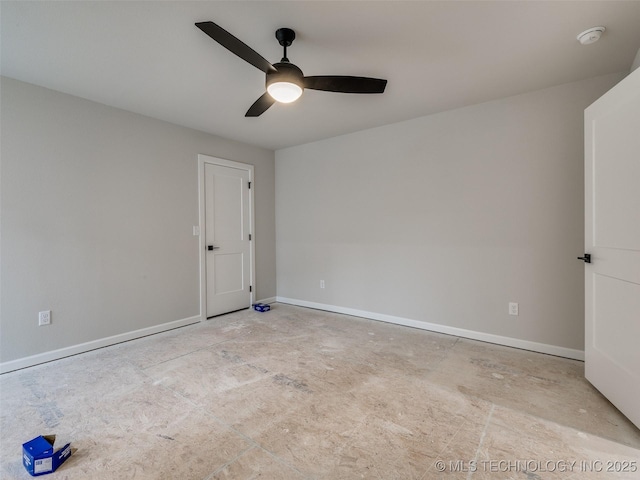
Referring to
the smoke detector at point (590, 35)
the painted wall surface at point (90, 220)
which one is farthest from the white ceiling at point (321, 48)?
the painted wall surface at point (90, 220)

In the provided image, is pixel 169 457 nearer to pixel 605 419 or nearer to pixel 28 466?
pixel 28 466

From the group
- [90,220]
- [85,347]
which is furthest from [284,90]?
[85,347]

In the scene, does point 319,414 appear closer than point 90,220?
Yes

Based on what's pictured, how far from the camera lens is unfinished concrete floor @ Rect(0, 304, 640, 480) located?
4.83 feet

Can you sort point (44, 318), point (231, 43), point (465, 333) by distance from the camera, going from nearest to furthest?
point (231, 43) → point (44, 318) → point (465, 333)

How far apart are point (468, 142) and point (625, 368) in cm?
225

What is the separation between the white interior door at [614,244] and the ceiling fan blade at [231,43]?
218 centimetres

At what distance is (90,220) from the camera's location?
2904mm

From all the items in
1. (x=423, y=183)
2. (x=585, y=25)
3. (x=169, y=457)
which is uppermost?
(x=585, y=25)

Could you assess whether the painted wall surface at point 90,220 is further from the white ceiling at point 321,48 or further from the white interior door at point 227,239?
the white ceiling at point 321,48

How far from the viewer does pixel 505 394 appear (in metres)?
2.08

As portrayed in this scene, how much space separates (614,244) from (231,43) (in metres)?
2.62

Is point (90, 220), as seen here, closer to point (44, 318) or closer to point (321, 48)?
point (44, 318)

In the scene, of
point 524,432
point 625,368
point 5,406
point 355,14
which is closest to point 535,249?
point 625,368
